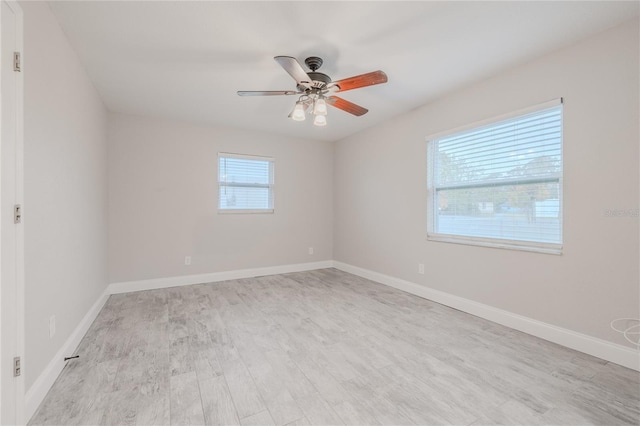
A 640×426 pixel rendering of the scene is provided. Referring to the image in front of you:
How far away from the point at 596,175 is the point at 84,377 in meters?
4.08

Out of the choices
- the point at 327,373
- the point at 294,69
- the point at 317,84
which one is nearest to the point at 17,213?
the point at 294,69

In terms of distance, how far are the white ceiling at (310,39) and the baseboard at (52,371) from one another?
2395 mm

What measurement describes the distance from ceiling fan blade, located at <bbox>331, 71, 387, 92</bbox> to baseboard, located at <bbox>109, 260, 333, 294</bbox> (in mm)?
3431

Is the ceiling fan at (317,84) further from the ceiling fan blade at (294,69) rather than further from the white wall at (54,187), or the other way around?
the white wall at (54,187)

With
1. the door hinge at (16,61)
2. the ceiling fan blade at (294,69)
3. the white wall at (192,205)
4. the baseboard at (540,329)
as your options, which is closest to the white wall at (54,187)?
the door hinge at (16,61)

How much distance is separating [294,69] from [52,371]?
2668mm

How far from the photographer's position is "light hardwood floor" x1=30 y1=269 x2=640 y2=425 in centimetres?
157

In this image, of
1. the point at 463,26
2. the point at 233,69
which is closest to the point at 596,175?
the point at 463,26

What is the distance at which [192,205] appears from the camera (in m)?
4.35

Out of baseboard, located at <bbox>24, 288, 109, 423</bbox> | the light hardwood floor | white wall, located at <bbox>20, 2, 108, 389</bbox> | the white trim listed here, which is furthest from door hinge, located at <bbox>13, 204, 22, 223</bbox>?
the white trim

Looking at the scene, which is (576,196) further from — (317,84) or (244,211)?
(244,211)

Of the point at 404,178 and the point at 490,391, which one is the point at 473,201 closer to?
the point at 404,178

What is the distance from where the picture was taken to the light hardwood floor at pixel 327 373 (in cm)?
157

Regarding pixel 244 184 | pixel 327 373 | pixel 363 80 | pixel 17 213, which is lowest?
pixel 327 373
